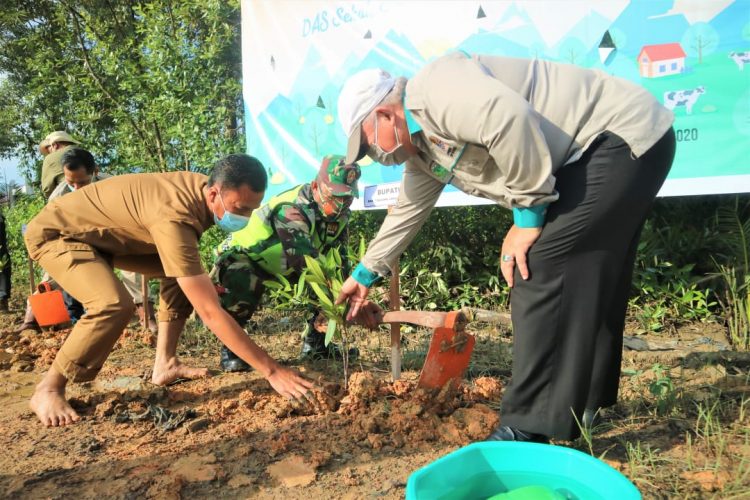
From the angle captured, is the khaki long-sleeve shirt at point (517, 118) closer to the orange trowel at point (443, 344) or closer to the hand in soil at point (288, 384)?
the orange trowel at point (443, 344)

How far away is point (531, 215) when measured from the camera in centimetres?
180

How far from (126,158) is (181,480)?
561cm

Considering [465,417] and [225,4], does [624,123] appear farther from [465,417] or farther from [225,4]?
[225,4]

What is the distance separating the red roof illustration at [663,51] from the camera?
330 centimetres

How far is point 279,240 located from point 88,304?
113 cm

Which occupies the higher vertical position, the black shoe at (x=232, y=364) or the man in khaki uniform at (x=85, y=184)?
the man in khaki uniform at (x=85, y=184)

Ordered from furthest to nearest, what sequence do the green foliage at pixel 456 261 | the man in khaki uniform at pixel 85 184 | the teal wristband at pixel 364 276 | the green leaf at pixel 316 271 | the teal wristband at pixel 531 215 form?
the green foliage at pixel 456 261
the man in khaki uniform at pixel 85 184
the green leaf at pixel 316 271
the teal wristband at pixel 364 276
the teal wristband at pixel 531 215

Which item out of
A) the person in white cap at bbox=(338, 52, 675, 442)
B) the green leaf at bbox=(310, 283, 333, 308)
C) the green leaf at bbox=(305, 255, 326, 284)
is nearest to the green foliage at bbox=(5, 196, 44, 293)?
the green leaf at bbox=(305, 255, 326, 284)

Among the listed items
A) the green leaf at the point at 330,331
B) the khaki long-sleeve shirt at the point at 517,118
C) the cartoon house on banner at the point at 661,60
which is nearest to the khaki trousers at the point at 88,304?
the green leaf at the point at 330,331

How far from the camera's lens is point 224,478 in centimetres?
209

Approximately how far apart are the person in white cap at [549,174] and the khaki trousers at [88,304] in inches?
59.4

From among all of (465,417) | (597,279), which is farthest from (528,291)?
(465,417)

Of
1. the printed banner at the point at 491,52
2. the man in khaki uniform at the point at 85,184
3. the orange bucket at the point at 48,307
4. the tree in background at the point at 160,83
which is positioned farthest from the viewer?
the tree in background at the point at 160,83

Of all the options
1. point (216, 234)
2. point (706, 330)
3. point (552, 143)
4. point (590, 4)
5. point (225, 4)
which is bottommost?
point (706, 330)
